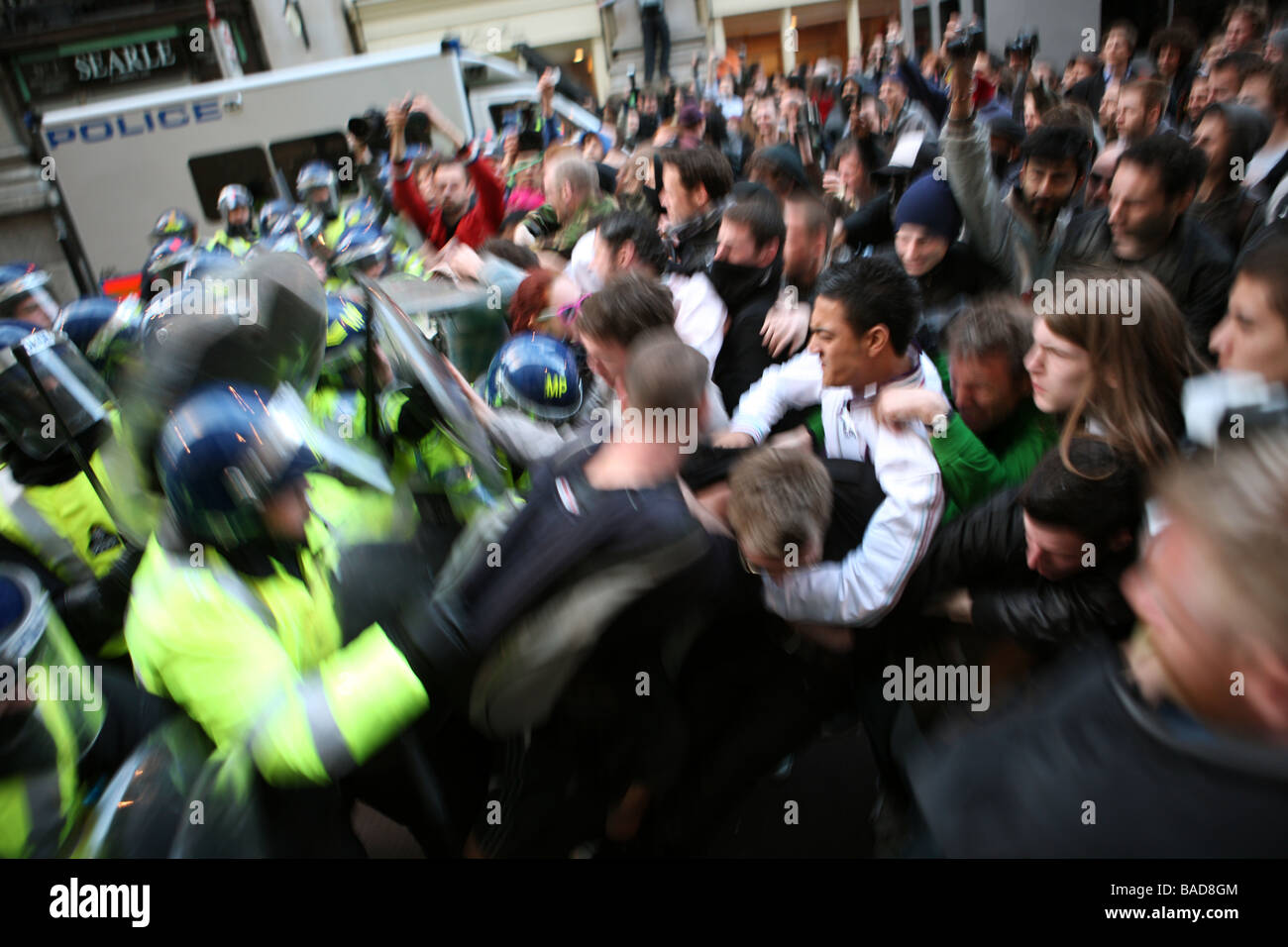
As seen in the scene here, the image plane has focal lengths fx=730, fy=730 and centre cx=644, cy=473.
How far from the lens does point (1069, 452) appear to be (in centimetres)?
145

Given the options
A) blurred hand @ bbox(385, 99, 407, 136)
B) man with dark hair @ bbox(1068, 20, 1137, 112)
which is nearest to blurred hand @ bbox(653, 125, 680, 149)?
blurred hand @ bbox(385, 99, 407, 136)

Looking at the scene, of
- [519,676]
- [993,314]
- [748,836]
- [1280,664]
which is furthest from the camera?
[748,836]

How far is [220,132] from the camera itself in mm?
8375

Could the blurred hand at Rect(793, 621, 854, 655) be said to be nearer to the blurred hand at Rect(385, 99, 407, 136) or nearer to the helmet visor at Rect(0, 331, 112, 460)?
the helmet visor at Rect(0, 331, 112, 460)

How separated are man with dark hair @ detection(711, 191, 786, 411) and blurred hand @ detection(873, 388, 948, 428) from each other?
31.8 inches

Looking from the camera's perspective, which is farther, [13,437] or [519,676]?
[13,437]

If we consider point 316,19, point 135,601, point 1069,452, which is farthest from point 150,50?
point 1069,452

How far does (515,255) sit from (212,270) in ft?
3.97

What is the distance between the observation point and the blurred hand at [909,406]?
1.67 meters

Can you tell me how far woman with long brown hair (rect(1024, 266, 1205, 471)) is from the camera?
1.51 metres

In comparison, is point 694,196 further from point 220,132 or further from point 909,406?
point 220,132

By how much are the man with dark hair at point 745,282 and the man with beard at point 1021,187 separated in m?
0.63

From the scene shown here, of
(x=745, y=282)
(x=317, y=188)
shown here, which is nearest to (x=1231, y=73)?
(x=745, y=282)
